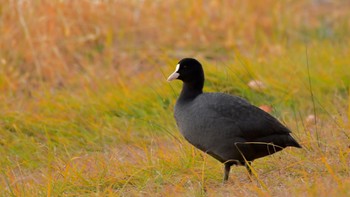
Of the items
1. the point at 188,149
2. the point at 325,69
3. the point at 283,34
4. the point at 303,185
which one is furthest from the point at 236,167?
the point at 283,34

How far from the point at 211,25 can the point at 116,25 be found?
103 cm

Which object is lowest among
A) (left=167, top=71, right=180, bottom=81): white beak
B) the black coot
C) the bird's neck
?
the black coot

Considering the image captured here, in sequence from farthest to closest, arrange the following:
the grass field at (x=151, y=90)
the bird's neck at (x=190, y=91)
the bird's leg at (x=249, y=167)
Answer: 1. the bird's neck at (x=190, y=91)
2. the grass field at (x=151, y=90)
3. the bird's leg at (x=249, y=167)

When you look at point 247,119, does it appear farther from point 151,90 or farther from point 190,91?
point 151,90

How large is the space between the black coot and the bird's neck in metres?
0.24

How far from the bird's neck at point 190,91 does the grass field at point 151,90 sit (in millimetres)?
330

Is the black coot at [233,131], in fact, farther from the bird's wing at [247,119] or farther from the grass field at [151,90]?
the grass field at [151,90]

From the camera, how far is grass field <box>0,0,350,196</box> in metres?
4.60

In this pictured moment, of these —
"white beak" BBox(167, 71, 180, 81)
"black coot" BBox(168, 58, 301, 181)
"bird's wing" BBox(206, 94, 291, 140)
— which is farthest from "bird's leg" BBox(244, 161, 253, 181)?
"white beak" BBox(167, 71, 180, 81)

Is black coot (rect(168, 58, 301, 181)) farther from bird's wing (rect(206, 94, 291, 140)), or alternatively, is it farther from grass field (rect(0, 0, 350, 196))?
grass field (rect(0, 0, 350, 196))

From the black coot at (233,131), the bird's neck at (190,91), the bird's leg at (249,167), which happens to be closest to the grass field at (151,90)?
the bird's leg at (249,167)

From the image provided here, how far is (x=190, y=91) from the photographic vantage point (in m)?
4.86

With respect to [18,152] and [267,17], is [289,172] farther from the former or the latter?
[267,17]

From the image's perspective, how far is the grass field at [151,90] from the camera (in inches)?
181
